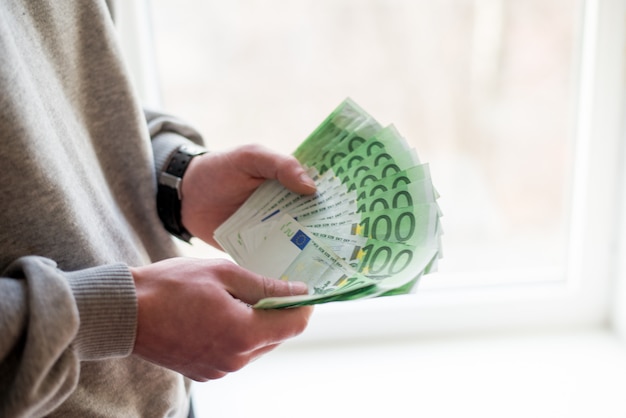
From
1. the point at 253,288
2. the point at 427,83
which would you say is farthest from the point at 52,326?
the point at 427,83

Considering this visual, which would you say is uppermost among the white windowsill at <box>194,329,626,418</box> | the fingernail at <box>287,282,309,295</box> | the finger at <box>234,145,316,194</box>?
the finger at <box>234,145,316,194</box>

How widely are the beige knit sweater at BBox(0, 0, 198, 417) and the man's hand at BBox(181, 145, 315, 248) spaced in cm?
5

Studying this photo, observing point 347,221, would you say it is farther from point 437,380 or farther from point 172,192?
point 437,380

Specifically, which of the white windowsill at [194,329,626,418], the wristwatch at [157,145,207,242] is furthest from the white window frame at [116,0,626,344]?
the wristwatch at [157,145,207,242]

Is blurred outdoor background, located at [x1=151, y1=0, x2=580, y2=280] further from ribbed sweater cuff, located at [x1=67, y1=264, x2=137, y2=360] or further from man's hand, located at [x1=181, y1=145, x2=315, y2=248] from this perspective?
ribbed sweater cuff, located at [x1=67, y1=264, x2=137, y2=360]

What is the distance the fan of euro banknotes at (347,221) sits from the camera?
23.5 inches

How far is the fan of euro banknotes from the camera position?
60 centimetres

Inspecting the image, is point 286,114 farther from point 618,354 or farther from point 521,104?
point 618,354

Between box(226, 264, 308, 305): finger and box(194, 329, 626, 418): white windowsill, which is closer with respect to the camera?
box(226, 264, 308, 305): finger

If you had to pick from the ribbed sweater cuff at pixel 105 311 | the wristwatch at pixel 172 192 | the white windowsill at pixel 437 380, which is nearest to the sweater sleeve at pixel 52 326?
the ribbed sweater cuff at pixel 105 311

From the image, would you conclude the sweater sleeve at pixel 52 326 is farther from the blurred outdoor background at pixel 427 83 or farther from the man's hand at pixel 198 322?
the blurred outdoor background at pixel 427 83

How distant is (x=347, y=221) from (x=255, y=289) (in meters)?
0.16

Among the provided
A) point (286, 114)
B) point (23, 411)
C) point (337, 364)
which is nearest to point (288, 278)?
point (23, 411)

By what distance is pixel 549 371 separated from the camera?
3.35ft
